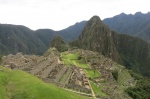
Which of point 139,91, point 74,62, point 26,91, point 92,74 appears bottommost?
point 139,91

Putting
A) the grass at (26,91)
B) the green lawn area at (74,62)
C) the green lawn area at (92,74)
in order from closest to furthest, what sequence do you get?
the grass at (26,91)
the green lawn area at (92,74)
the green lawn area at (74,62)

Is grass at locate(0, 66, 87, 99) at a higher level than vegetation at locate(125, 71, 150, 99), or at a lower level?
higher

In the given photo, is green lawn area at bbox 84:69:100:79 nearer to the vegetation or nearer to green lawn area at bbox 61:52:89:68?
the vegetation

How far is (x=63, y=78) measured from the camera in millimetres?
65062

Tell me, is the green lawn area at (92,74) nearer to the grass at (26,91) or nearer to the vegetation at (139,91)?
the vegetation at (139,91)

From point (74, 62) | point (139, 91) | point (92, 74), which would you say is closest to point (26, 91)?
point (92, 74)

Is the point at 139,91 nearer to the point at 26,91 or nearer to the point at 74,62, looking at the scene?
the point at 74,62

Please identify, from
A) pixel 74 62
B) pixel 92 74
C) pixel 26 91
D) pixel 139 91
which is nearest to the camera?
pixel 26 91

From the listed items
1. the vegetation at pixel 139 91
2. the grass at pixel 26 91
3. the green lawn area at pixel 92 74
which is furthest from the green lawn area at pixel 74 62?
the grass at pixel 26 91

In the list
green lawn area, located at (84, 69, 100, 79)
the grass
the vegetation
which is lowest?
the vegetation

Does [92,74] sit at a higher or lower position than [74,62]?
lower

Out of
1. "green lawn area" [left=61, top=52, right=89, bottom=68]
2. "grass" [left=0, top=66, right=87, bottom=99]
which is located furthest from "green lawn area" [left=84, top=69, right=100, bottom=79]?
"grass" [left=0, top=66, right=87, bottom=99]

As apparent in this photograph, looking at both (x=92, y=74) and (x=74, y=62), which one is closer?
(x=92, y=74)

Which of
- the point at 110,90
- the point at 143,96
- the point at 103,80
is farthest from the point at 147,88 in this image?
the point at 110,90
